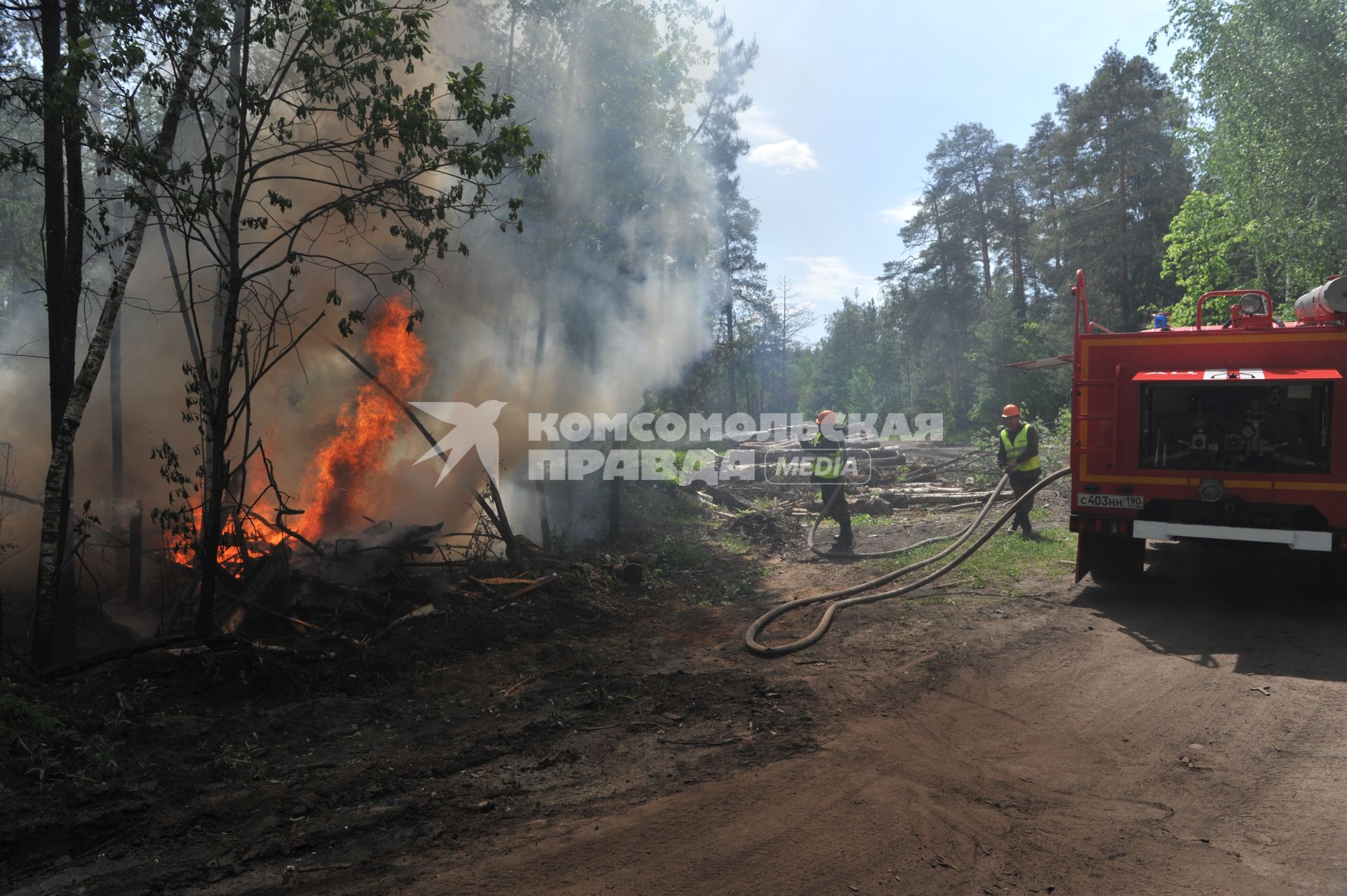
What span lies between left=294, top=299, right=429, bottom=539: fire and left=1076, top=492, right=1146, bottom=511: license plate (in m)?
8.83

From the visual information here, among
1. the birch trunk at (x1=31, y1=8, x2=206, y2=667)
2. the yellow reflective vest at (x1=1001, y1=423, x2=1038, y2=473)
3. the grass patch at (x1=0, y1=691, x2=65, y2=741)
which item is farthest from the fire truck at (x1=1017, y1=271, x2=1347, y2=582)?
the grass patch at (x1=0, y1=691, x2=65, y2=741)

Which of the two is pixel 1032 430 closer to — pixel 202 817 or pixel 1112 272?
pixel 202 817

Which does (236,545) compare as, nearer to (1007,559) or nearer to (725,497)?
(1007,559)

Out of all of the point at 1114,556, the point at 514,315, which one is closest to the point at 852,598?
the point at 1114,556

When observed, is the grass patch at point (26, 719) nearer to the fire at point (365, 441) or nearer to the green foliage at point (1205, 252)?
the fire at point (365, 441)

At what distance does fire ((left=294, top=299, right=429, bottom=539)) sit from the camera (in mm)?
11078

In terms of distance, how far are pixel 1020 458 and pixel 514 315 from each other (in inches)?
350

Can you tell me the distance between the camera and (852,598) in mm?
9117

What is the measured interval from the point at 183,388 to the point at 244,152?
6.38m

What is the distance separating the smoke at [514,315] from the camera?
1125 cm

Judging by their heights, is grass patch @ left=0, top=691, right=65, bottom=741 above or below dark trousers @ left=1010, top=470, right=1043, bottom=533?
below

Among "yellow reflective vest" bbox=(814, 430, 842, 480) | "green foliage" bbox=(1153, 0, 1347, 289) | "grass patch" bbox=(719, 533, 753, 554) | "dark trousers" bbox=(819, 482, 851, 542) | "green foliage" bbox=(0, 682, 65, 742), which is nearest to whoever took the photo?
"green foliage" bbox=(0, 682, 65, 742)

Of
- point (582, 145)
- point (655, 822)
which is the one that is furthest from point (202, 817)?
point (582, 145)

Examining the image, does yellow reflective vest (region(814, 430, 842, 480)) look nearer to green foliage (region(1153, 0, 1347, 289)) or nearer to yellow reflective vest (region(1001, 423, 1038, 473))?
yellow reflective vest (region(1001, 423, 1038, 473))
